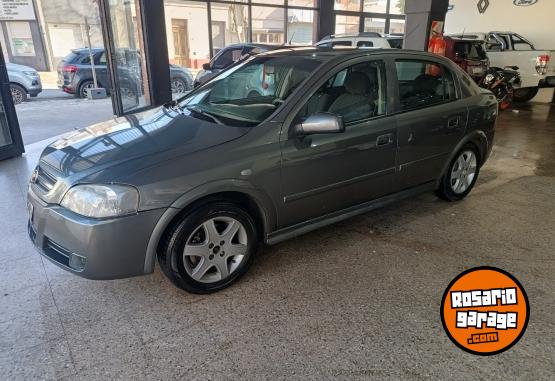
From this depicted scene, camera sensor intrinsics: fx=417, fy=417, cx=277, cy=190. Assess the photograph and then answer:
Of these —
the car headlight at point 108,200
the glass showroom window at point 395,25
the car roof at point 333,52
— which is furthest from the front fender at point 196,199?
the glass showroom window at point 395,25

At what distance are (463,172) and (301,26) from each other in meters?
13.1

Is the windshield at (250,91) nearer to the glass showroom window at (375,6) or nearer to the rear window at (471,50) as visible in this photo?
the rear window at (471,50)

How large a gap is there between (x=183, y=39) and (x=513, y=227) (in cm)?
1417

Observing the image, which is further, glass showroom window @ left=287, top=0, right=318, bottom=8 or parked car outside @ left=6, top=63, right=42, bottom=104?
glass showroom window @ left=287, top=0, right=318, bottom=8

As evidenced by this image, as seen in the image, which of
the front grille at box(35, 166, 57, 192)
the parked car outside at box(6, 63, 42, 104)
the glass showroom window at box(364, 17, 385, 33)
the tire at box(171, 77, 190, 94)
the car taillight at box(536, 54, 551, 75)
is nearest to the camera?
the front grille at box(35, 166, 57, 192)

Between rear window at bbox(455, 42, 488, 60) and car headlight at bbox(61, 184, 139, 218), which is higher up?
rear window at bbox(455, 42, 488, 60)

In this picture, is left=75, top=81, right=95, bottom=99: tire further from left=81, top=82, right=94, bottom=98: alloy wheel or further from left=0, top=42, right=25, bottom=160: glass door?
left=0, top=42, right=25, bottom=160: glass door

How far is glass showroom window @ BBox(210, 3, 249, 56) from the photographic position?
45.0 feet

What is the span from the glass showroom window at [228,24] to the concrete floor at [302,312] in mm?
11475

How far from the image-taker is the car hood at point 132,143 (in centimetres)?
241

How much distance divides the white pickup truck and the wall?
512 mm

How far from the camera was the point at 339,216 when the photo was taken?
3264 millimetres

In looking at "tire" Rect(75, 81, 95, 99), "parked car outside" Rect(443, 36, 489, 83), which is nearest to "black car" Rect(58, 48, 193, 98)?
"tire" Rect(75, 81, 95, 99)

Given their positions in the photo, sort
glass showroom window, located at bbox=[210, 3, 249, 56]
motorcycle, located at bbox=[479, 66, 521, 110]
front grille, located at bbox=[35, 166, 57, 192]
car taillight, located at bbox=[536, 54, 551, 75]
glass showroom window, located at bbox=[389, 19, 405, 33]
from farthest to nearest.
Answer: glass showroom window, located at bbox=[389, 19, 405, 33], glass showroom window, located at bbox=[210, 3, 249, 56], car taillight, located at bbox=[536, 54, 551, 75], motorcycle, located at bbox=[479, 66, 521, 110], front grille, located at bbox=[35, 166, 57, 192]
